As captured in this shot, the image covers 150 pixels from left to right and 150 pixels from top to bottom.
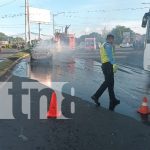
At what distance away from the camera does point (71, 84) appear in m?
15.8

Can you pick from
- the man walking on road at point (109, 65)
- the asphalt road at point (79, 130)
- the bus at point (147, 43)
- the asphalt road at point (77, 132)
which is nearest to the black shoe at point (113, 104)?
the man walking on road at point (109, 65)

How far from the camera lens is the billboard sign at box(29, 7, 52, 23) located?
9839cm

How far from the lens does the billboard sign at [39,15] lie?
323ft

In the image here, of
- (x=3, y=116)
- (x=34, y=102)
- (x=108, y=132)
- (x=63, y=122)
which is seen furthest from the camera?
(x=34, y=102)

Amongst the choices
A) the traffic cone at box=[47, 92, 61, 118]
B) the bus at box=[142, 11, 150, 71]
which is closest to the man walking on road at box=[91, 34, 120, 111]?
the traffic cone at box=[47, 92, 61, 118]

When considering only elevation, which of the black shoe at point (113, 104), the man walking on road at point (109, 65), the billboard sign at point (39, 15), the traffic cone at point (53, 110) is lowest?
the black shoe at point (113, 104)

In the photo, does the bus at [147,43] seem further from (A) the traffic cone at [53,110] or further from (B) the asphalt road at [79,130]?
(A) the traffic cone at [53,110]

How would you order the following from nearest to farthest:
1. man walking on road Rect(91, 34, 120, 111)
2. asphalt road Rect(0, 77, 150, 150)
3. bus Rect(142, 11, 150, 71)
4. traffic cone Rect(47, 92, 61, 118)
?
1. asphalt road Rect(0, 77, 150, 150)
2. traffic cone Rect(47, 92, 61, 118)
3. man walking on road Rect(91, 34, 120, 111)
4. bus Rect(142, 11, 150, 71)

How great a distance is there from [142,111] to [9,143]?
383 centimetres

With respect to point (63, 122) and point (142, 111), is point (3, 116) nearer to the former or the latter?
point (63, 122)

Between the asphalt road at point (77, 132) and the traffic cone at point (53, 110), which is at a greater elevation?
the traffic cone at point (53, 110)

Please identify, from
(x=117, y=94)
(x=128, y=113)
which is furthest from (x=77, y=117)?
(x=117, y=94)

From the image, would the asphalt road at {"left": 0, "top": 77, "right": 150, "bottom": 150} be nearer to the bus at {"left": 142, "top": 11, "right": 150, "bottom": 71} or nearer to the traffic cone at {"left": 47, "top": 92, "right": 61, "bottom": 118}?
the traffic cone at {"left": 47, "top": 92, "right": 61, "bottom": 118}

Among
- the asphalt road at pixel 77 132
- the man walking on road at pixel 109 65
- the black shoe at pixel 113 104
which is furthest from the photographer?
the man walking on road at pixel 109 65
